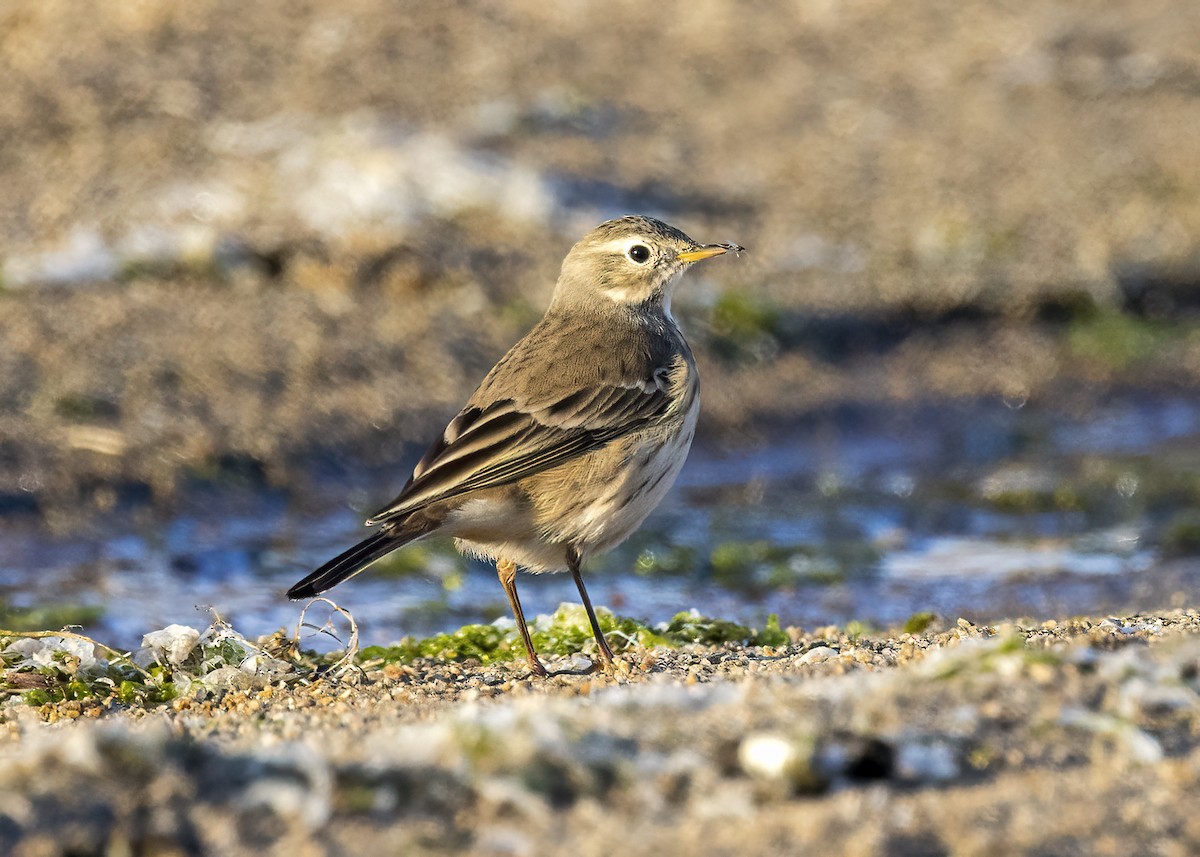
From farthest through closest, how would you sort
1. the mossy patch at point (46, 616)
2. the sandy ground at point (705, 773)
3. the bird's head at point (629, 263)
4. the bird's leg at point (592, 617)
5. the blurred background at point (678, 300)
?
the blurred background at point (678, 300), the mossy patch at point (46, 616), the bird's head at point (629, 263), the bird's leg at point (592, 617), the sandy ground at point (705, 773)

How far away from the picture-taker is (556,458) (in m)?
6.90

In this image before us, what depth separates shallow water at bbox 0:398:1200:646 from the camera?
927cm

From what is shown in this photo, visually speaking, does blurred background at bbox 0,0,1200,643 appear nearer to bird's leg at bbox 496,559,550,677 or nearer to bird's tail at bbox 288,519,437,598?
bird's leg at bbox 496,559,550,677

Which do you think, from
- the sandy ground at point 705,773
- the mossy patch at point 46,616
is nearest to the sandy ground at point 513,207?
the mossy patch at point 46,616

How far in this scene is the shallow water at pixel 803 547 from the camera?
9273mm

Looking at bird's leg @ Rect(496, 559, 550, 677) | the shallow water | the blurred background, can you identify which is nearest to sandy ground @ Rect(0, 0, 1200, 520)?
the blurred background

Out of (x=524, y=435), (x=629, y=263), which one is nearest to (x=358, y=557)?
(x=524, y=435)

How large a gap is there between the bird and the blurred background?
194 centimetres

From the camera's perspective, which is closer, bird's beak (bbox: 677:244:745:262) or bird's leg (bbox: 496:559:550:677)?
bird's leg (bbox: 496:559:550:677)

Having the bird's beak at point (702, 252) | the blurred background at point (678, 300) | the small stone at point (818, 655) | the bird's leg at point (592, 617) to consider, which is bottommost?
the small stone at point (818, 655)

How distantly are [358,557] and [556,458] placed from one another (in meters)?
1.03

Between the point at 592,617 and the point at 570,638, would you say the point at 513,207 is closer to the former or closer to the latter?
the point at 570,638

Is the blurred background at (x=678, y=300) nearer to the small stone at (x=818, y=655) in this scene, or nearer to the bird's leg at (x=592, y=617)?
the bird's leg at (x=592, y=617)

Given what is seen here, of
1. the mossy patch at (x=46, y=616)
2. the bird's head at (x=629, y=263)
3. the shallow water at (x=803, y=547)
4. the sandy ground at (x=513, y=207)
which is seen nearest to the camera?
the bird's head at (x=629, y=263)
